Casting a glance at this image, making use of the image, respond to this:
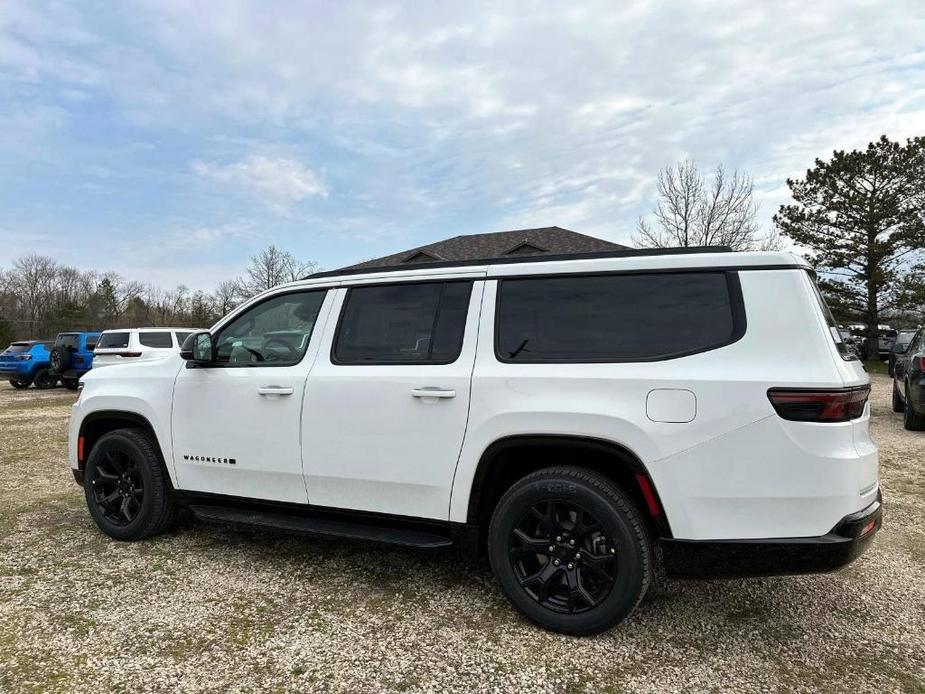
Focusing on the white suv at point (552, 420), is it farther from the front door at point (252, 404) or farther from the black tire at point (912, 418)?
the black tire at point (912, 418)

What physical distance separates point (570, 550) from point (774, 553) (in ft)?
2.83

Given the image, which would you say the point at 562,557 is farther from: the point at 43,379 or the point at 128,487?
the point at 43,379

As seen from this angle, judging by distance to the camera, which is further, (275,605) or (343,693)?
(275,605)

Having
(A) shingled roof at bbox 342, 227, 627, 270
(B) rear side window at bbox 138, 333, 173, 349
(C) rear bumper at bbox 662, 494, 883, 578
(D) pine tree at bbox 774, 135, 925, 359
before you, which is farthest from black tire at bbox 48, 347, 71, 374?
(D) pine tree at bbox 774, 135, 925, 359

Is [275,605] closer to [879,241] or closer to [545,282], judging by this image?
[545,282]

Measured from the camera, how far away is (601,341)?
2.83 m

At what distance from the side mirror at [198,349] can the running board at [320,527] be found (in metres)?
0.96

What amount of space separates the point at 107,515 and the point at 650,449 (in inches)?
147

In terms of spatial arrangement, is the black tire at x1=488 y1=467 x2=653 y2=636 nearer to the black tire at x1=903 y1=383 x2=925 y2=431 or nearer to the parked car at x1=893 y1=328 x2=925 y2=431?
the parked car at x1=893 y1=328 x2=925 y2=431

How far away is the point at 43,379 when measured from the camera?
17.5m

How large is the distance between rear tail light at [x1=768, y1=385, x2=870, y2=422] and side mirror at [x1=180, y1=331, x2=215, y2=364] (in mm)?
3130

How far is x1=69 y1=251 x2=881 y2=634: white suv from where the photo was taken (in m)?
2.47

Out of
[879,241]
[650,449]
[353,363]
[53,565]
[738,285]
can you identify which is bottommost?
[53,565]

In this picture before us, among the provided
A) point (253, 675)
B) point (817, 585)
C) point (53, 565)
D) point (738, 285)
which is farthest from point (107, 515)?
point (817, 585)
